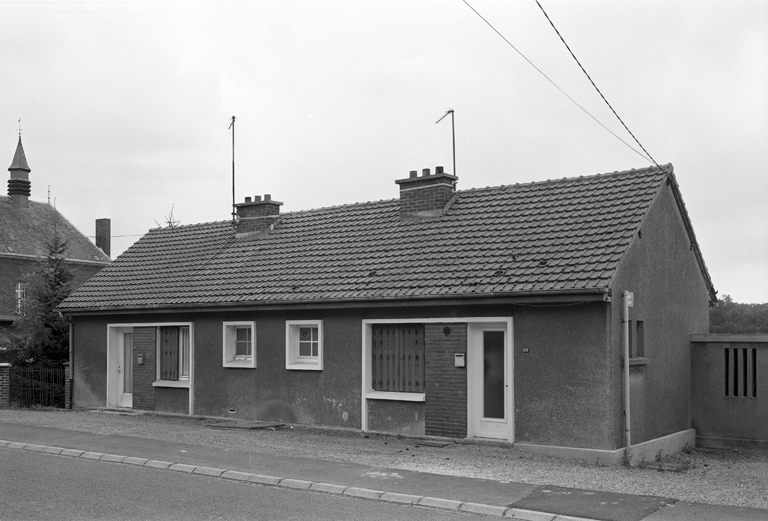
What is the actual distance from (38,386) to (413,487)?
629 inches

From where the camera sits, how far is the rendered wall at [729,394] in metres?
17.2

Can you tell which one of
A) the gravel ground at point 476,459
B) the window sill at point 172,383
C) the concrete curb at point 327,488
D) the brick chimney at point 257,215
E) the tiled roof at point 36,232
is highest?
the tiled roof at point 36,232

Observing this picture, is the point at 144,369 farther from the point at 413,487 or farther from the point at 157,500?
the point at 413,487

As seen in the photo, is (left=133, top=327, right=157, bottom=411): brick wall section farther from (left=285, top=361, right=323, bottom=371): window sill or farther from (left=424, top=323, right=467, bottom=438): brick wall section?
(left=424, top=323, right=467, bottom=438): brick wall section

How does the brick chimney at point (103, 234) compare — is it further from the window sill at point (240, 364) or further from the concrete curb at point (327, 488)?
the concrete curb at point (327, 488)

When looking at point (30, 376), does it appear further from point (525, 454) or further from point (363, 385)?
point (525, 454)

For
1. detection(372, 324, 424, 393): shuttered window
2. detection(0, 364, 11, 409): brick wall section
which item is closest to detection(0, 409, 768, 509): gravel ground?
detection(372, 324, 424, 393): shuttered window

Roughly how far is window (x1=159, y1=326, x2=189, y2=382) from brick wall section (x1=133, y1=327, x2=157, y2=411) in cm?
22

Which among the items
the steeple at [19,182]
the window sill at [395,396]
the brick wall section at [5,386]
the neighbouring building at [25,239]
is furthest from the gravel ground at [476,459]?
the steeple at [19,182]

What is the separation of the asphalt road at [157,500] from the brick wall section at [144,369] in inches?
333

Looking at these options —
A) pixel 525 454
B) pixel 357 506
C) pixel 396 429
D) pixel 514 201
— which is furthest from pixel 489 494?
pixel 514 201

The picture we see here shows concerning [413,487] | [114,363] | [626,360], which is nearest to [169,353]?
[114,363]

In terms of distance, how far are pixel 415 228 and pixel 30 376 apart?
1221 cm

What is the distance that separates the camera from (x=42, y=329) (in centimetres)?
2475
